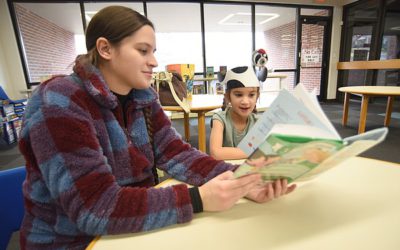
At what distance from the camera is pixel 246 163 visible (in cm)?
41

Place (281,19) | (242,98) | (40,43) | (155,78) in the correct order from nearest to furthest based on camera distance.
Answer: (242,98) < (155,78) < (40,43) < (281,19)

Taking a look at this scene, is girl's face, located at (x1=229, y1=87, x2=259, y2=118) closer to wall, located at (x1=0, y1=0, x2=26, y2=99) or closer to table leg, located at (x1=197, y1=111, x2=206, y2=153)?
table leg, located at (x1=197, y1=111, x2=206, y2=153)

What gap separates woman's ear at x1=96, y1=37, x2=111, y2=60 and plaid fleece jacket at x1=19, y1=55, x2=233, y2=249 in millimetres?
53

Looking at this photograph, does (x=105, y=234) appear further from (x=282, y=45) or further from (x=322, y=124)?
(x=282, y=45)

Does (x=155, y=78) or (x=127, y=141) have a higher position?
(x=155, y=78)

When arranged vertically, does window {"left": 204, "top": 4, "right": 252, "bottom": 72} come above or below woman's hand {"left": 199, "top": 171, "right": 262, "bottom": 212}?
above

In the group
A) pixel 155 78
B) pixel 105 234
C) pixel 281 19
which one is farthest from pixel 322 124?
pixel 281 19

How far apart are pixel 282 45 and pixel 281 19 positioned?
0.71 m

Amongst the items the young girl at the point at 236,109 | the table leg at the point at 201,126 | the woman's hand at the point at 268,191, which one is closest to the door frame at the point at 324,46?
the table leg at the point at 201,126

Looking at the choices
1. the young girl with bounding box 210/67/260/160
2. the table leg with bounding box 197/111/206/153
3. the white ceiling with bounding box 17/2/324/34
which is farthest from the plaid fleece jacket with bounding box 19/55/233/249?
the white ceiling with bounding box 17/2/324/34

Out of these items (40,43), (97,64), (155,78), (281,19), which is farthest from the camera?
(281,19)

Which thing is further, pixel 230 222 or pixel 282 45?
pixel 282 45

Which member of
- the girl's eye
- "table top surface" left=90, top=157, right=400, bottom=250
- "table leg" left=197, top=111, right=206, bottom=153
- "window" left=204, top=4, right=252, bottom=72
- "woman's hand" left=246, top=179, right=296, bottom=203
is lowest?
"table leg" left=197, top=111, right=206, bottom=153

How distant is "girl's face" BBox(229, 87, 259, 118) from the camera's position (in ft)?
4.47
